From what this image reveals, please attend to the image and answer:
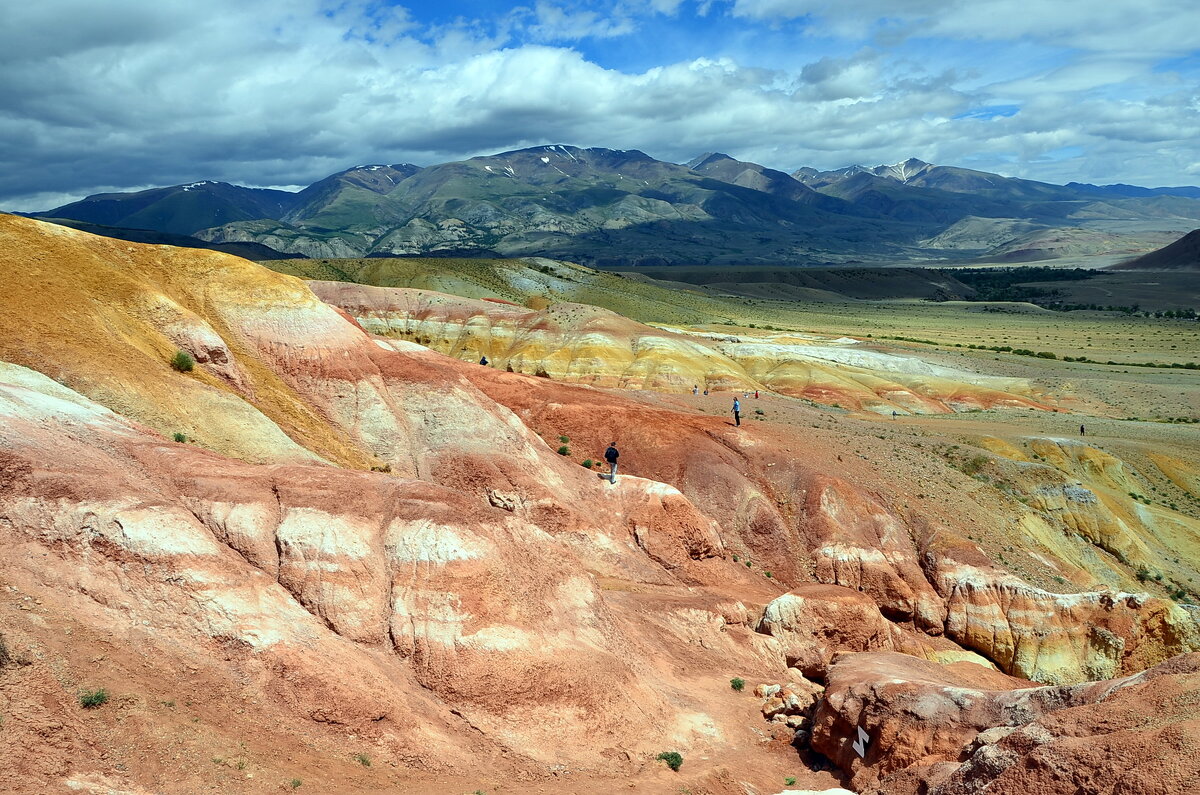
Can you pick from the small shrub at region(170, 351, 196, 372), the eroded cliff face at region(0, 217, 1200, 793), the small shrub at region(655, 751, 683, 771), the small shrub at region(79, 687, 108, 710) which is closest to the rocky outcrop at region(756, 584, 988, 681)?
the eroded cliff face at region(0, 217, 1200, 793)

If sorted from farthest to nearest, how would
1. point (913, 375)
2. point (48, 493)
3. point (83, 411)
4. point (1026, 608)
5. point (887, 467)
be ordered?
point (913, 375) < point (887, 467) < point (1026, 608) < point (83, 411) < point (48, 493)

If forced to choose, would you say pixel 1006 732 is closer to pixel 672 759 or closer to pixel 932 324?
pixel 672 759

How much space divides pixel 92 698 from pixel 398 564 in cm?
823

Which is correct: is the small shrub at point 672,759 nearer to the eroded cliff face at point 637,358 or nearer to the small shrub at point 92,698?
the small shrub at point 92,698

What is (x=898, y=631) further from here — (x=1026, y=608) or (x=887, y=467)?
(x=887, y=467)

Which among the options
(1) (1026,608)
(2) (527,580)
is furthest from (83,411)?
(1) (1026,608)

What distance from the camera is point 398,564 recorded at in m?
22.5

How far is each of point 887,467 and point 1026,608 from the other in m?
11.4

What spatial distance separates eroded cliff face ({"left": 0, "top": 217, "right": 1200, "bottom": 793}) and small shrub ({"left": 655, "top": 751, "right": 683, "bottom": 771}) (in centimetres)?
40

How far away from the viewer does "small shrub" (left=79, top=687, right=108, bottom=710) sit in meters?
15.5

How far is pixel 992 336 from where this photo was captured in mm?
141625

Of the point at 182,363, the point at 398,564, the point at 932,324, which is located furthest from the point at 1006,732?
the point at 932,324

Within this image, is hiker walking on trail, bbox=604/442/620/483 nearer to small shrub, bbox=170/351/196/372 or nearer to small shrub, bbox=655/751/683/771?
small shrub, bbox=655/751/683/771

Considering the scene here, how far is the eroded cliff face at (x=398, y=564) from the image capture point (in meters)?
18.0
